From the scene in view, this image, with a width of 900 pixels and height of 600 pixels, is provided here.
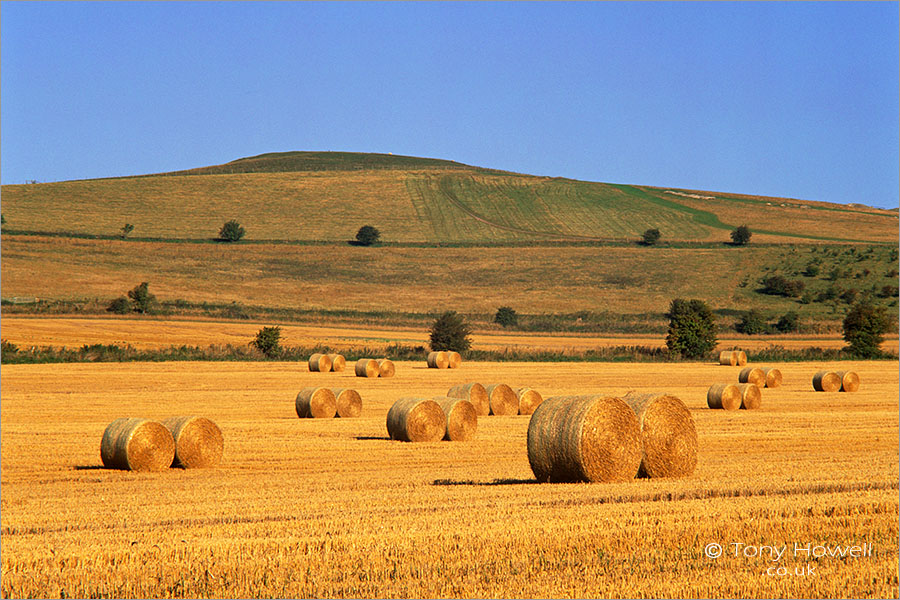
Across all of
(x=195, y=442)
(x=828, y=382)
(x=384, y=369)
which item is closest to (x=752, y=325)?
(x=828, y=382)

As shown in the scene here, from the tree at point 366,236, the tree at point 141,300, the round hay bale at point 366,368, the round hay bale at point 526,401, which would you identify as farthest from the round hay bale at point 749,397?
the tree at point 366,236

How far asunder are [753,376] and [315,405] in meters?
16.4

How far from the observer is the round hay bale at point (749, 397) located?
90.5 feet

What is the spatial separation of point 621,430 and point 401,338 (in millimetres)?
44916

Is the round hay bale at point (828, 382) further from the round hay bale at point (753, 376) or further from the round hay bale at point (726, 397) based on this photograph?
the round hay bale at point (726, 397)

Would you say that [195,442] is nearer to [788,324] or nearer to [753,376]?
[753,376]

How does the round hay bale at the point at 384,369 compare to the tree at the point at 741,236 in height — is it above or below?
below

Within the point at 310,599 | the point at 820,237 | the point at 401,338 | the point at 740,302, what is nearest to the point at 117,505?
the point at 310,599

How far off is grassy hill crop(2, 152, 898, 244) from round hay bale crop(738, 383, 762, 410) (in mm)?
60087

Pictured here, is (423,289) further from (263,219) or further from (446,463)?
(446,463)

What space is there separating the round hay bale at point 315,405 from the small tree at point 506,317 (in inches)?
1649

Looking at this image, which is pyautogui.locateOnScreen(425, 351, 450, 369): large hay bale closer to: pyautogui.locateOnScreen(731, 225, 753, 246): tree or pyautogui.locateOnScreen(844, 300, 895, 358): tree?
pyautogui.locateOnScreen(844, 300, 895, 358): tree

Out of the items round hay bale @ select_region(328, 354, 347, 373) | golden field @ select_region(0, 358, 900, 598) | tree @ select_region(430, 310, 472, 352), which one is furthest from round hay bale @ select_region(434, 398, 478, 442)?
tree @ select_region(430, 310, 472, 352)

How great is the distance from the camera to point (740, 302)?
7281 cm
